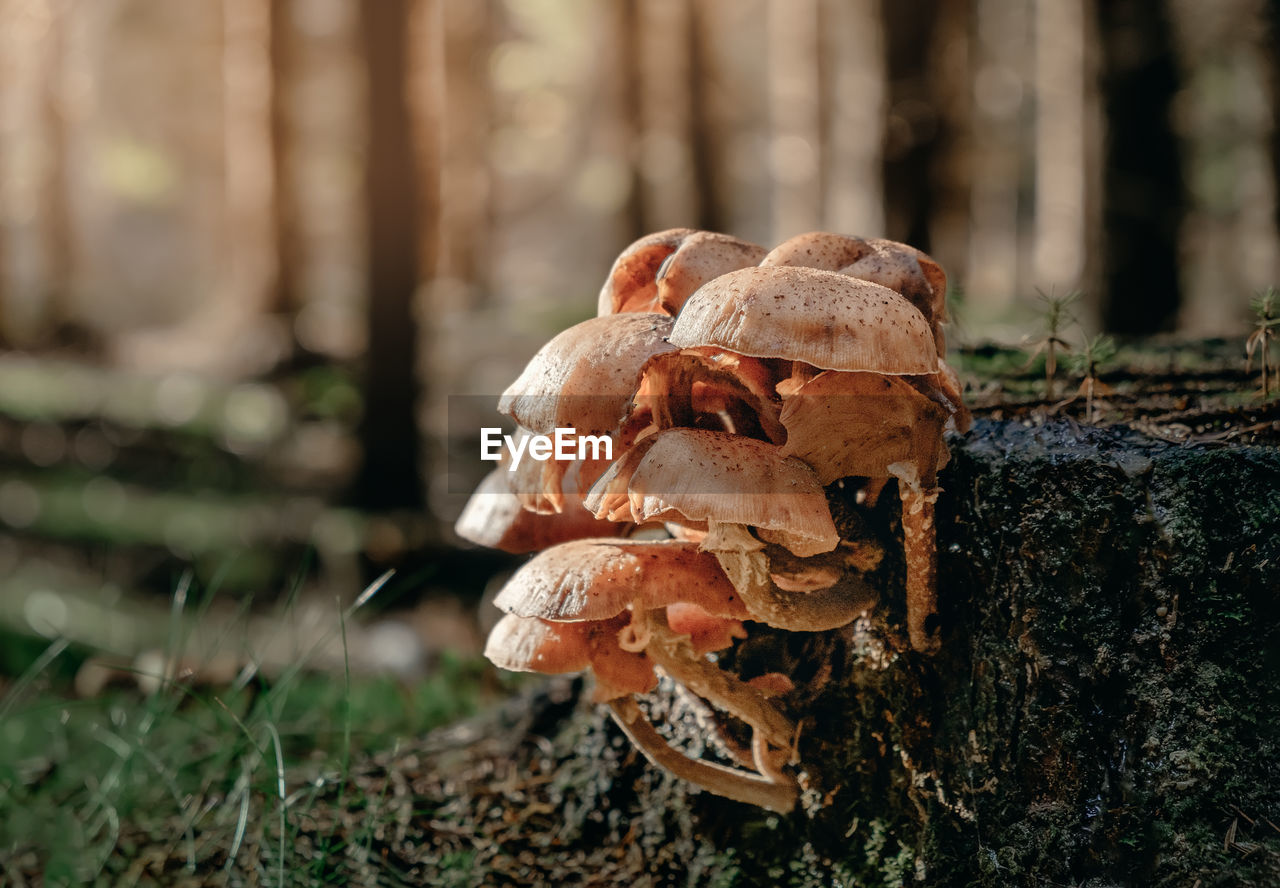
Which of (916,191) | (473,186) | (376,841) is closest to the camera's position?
(376,841)

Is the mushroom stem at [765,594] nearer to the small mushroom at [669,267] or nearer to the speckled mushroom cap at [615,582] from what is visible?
the speckled mushroom cap at [615,582]

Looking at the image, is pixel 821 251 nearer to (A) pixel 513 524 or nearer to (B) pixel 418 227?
(A) pixel 513 524

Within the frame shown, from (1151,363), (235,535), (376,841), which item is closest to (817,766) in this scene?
(376,841)

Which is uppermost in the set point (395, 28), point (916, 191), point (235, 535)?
point (395, 28)

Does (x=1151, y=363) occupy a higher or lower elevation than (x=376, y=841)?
higher

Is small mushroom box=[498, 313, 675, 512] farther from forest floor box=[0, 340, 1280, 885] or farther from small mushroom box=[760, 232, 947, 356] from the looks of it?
forest floor box=[0, 340, 1280, 885]

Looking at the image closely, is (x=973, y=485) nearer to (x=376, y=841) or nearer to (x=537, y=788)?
(x=537, y=788)

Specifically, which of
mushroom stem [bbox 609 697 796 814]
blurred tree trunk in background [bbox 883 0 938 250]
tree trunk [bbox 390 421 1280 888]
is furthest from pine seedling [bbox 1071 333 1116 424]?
blurred tree trunk in background [bbox 883 0 938 250]
